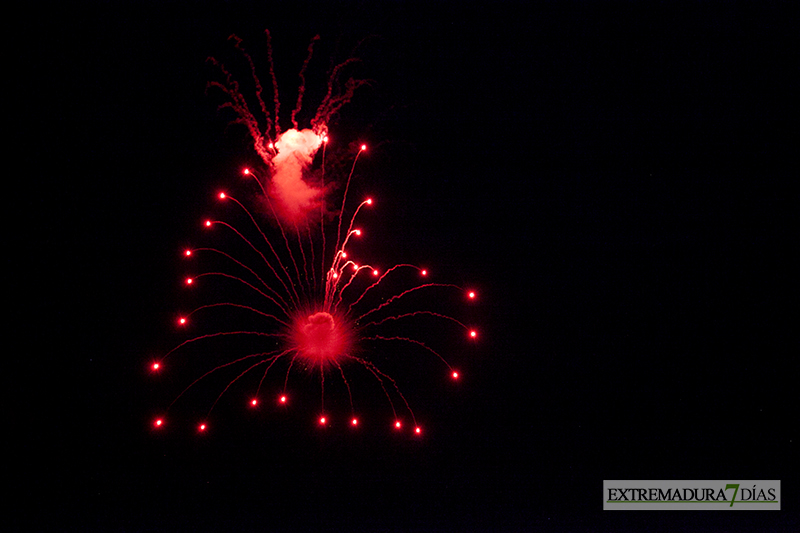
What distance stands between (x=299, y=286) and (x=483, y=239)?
219 centimetres

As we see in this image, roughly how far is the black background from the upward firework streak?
26 centimetres

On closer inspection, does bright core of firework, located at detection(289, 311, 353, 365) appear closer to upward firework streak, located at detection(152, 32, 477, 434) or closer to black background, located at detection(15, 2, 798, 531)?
upward firework streak, located at detection(152, 32, 477, 434)

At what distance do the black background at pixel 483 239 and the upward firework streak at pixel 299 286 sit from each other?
0.26 metres

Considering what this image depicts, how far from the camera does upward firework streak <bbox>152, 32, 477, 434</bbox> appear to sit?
5051mm

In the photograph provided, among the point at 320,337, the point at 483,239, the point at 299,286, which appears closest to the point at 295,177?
the point at 299,286

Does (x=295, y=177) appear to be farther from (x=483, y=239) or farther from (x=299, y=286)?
(x=483, y=239)

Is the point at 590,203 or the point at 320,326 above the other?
the point at 590,203

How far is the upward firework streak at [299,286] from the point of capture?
5.05 m

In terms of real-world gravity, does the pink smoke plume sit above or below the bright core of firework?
above

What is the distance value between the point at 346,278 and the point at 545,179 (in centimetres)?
265

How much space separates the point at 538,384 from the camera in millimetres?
5148

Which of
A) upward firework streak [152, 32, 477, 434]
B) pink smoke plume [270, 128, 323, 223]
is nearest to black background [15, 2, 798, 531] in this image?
upward firework streak [152, 32, 477, 434]

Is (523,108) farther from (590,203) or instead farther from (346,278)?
(346,278)

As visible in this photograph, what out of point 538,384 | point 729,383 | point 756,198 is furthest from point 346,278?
point 756,198
